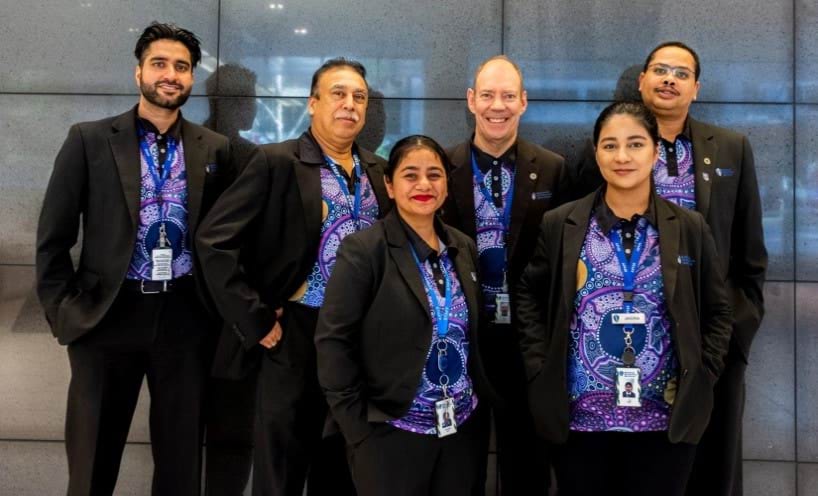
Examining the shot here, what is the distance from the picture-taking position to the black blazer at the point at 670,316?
7.23 feet

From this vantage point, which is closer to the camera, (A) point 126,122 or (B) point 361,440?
(B) point 361,440

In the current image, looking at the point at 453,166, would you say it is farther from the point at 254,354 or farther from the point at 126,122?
the point at 126,122

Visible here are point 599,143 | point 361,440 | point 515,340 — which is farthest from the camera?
point 515,340

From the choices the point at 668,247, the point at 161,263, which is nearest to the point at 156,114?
the point at 161,263

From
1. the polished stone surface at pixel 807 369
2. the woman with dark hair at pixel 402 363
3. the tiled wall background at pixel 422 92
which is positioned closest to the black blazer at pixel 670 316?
the woman with dark hair at pixel 402 363

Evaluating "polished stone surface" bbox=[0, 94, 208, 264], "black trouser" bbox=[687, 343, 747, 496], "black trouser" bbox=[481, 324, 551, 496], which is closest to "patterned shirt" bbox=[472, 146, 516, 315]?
"black trouser" bbox=[481, 324, 551, 496]

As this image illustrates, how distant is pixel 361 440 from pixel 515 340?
0.96 metres

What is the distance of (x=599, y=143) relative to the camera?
2.34 meters

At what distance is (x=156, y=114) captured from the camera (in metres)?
2.96

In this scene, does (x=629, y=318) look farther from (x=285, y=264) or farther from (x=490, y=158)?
(x=285, y=264)

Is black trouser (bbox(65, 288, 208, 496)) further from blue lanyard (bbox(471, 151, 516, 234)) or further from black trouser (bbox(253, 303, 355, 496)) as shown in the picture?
blue lanyard (bbox(471, 151, 516, 234))

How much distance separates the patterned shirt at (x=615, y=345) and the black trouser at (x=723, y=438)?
3.02 feet

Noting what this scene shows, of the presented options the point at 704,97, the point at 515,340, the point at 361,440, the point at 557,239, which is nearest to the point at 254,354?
the point at 361,440

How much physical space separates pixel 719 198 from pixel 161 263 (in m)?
2.50
